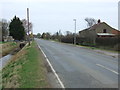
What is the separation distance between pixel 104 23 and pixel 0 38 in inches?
1555

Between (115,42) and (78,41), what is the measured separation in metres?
27.3

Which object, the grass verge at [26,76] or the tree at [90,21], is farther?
the tree at [90,21]

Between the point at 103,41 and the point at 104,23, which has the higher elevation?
the point at 104,23

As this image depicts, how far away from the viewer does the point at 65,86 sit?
9867 mm

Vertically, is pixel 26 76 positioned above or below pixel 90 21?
below

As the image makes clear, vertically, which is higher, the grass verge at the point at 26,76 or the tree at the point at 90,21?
the tree at the point at 90,21

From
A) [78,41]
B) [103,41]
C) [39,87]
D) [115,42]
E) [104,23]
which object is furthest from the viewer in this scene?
[104,23]

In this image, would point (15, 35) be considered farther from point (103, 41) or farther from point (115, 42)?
point (115, 42)

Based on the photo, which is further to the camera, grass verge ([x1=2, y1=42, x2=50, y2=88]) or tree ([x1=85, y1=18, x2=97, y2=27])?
tree ([x1=85, y1=18, x2=97, y2=27])

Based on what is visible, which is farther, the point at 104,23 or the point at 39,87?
the point at 104,23

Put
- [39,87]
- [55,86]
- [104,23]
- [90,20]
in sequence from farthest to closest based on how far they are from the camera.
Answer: [90,20] < [104,23] < [55,86] < [39,87]

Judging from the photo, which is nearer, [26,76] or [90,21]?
[26,76]

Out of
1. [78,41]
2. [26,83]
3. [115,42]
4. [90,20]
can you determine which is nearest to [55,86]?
[26,83]

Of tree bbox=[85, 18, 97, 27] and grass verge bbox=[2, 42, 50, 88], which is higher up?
tree bbox=[85, 18, 97, 27]
